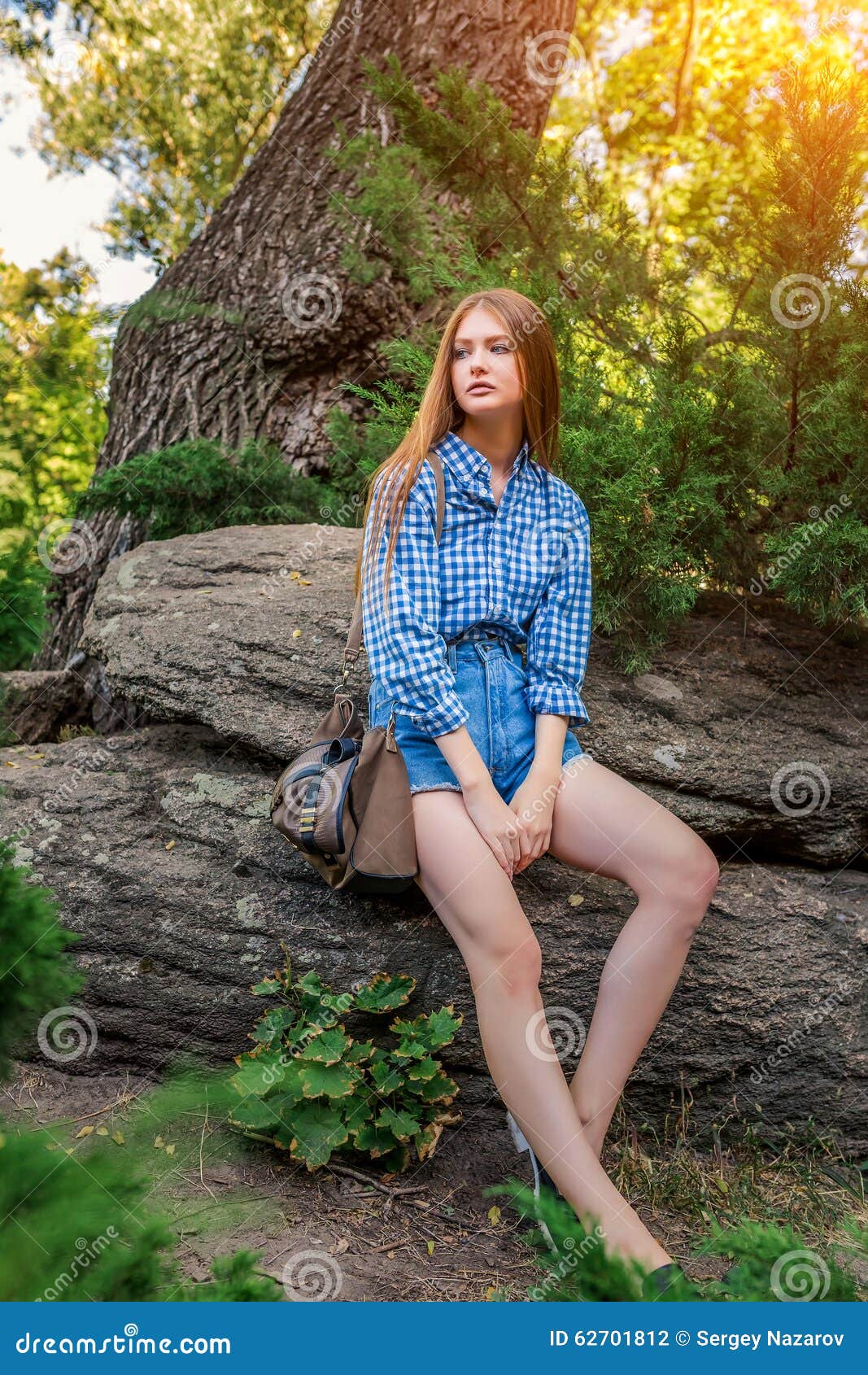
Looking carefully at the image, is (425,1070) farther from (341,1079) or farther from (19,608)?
(19,608)

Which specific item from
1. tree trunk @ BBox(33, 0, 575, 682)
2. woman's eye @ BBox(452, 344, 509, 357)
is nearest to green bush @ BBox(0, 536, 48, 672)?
woman's eye @ BBox(452, 344, 509, 357)

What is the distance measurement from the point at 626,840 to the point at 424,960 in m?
0.84

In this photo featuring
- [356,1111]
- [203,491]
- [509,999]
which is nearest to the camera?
[509,999]

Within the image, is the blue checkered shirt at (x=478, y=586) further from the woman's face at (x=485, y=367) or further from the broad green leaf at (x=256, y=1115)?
the broad green leaf at (x=256, y=1115)

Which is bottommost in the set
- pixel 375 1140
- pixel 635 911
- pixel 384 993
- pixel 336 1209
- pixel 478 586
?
pixel 336 1209

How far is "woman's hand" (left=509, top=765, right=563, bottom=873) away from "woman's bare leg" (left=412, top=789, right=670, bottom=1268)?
13 cm

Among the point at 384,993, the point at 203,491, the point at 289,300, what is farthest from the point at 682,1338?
the point at 289,300

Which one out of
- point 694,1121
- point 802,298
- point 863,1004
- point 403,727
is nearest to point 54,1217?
point 403,727

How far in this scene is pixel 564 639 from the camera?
2.91 m

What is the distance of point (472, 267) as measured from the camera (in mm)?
3693

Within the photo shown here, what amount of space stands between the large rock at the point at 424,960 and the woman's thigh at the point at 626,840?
537 mm

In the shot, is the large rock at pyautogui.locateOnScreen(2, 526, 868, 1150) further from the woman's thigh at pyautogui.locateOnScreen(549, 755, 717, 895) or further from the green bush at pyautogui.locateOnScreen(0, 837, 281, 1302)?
the green bush at pyautogui.locateOnScreen(0, 837, 281, 1302)

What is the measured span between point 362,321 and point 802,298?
2.27 metres

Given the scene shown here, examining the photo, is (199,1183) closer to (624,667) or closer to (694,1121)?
(694,1121)
